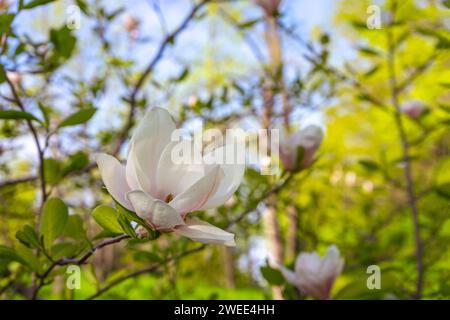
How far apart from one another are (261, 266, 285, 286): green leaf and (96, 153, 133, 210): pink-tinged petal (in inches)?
21.0

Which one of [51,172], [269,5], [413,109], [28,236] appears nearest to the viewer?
[28,236]

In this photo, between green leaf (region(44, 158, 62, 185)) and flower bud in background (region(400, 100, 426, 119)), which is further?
flower bud in background (region(400, 100, 426, 119))

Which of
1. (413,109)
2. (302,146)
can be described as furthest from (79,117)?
(413,109)

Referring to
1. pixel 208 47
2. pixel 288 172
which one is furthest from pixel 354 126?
pixel 288 172

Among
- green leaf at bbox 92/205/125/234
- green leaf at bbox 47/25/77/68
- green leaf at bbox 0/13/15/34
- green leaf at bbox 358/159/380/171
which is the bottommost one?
green leaf at bbox 92/205/125/234

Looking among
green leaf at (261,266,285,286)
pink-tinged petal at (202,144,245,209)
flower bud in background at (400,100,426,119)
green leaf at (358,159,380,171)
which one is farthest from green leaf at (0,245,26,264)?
flower bud in background at (400,100,426,119)

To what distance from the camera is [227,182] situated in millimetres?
541

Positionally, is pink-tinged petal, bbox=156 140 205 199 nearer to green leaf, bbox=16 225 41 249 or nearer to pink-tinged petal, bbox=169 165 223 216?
pink-tinged petal, bbox=169 165 223 216

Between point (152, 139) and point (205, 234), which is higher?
point (152, 139)

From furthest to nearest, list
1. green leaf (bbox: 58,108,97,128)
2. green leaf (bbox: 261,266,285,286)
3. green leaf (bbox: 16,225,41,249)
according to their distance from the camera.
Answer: green leaf (bbox: 261,266,285,286) < green leaf (bbox: 58,108,97,128) < green leaf (bbox: 16,225,41,249)

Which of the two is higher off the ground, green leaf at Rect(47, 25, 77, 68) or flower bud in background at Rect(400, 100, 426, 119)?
flower bud in background at Rect(400, 100, 426, 119)

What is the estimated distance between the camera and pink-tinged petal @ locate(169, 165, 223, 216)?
1.55 ft

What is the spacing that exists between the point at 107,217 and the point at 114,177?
0.05 m

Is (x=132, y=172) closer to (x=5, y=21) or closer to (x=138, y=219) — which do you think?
(x=138, y=219)
